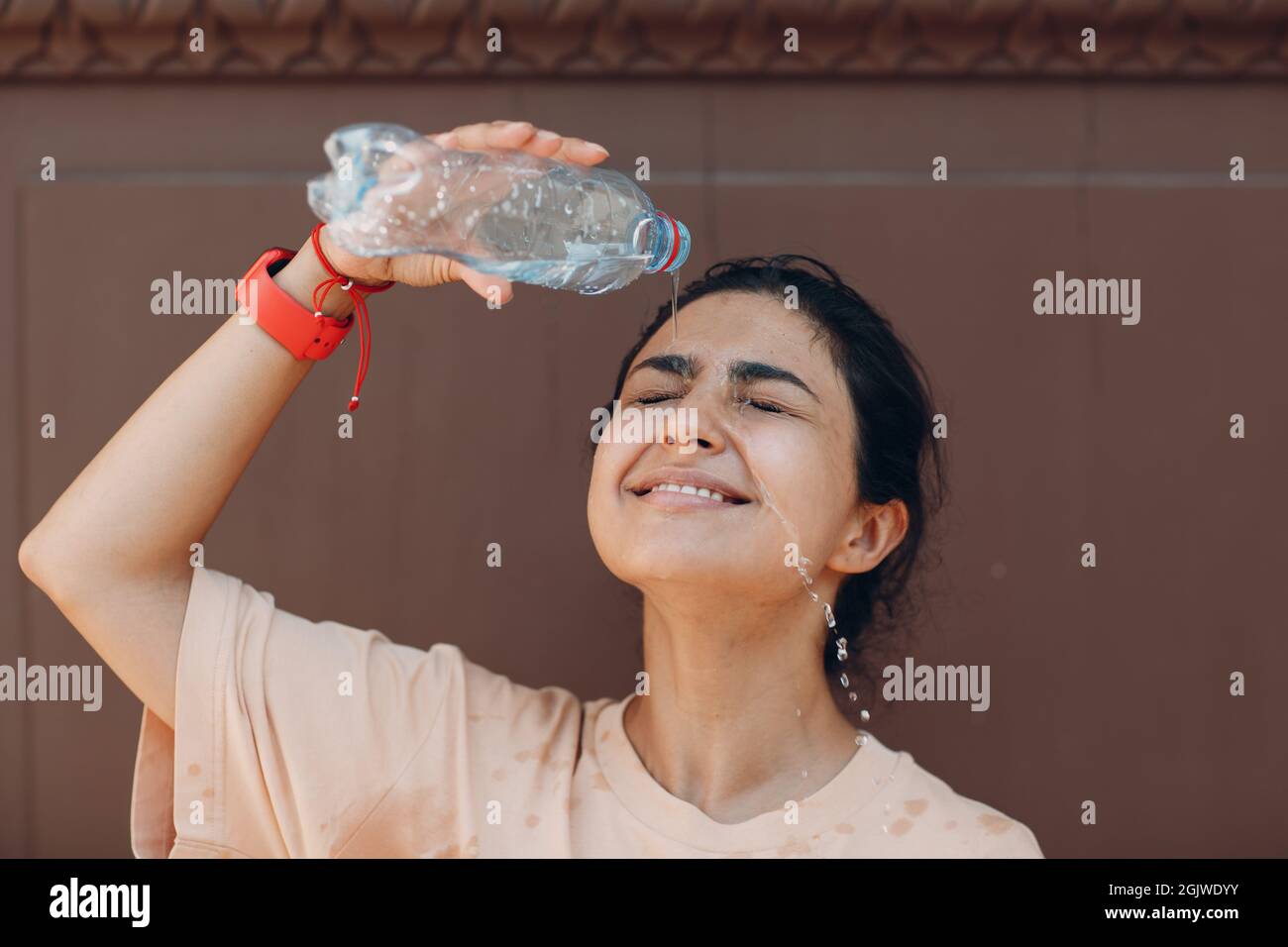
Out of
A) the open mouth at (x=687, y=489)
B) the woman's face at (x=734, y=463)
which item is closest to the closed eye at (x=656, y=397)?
the woman's face at (x=734, y=463)

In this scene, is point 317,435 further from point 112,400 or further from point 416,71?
point 416,71

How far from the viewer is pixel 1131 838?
7.09ft

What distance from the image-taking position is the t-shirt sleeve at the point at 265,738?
5.24 ft

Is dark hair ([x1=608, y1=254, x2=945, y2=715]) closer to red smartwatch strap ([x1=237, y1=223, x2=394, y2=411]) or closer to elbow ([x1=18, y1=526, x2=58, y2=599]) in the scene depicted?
red smartwatch strap ([x1=237, y1=223, x2=394, y2=411])

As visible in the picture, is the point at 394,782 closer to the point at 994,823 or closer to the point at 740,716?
the point at 740,716

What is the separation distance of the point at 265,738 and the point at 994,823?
89 cm

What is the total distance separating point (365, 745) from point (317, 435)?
2.13 feet

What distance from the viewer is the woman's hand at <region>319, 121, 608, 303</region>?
1.49 meters

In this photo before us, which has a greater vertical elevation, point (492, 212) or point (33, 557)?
point (492, 212)

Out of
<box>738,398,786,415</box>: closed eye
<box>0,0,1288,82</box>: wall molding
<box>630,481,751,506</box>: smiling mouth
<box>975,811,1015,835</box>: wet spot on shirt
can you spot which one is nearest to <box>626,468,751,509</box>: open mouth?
<box>630,481,751,506</box>: smiling mouth

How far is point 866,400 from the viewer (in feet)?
5.98

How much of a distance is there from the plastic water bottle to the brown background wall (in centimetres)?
28

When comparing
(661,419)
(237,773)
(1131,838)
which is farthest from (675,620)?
(1131,838)

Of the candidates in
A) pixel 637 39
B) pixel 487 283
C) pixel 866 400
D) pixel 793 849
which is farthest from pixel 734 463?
pixel 637 39
